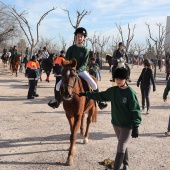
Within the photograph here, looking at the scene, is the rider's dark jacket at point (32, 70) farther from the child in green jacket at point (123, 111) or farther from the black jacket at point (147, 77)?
the child in green jacket at point (123, 111)

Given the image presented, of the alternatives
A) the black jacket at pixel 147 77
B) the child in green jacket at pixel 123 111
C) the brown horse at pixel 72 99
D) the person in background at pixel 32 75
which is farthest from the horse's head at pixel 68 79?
the person in background at pixel 32 75

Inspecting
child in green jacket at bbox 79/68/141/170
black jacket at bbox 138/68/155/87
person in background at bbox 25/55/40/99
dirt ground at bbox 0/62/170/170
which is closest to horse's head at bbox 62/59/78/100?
child in green jacket at bbox 79/68/141/170

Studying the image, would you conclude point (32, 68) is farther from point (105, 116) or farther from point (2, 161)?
point (2, 161)

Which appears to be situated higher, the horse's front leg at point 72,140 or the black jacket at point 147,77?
the black jacket at point 147,77

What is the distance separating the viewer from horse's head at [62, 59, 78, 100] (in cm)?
484

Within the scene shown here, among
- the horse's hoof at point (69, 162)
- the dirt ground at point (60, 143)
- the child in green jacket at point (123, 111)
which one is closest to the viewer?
the child in green jacket at point (123, 111)

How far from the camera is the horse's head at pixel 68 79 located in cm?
484

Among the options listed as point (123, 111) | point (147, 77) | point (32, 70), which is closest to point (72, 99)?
point (123, 111)

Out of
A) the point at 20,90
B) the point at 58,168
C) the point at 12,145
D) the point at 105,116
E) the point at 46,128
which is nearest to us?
the point at 58,168

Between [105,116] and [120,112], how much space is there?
5.09m

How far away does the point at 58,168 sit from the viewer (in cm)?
487

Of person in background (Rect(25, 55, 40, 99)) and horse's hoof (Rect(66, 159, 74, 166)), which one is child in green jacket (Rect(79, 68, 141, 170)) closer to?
horse's hoof (Rect(66, 159, 74, 166))

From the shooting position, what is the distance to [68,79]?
4.93 metres

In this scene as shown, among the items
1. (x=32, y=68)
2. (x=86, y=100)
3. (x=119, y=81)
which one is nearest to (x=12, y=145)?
(x=86, y=100)
